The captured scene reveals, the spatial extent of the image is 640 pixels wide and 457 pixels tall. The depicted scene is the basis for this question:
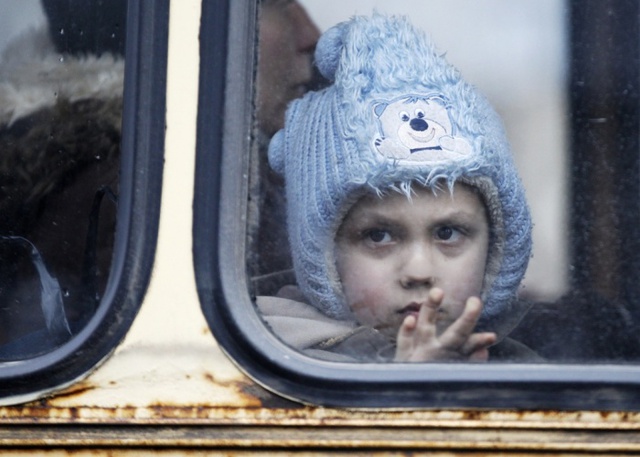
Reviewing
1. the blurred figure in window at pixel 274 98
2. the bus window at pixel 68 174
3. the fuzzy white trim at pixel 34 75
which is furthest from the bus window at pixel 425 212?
the fuzzy white trim at pixel 34 75

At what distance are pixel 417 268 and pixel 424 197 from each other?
11 cm

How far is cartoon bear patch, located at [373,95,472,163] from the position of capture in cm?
176

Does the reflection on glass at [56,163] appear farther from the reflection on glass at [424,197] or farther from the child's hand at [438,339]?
the child's hand at [438,339]

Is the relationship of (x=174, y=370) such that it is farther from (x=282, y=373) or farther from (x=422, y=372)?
(x=422, y=372)

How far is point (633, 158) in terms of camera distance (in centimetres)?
170

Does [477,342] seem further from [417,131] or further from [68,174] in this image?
[68,174]

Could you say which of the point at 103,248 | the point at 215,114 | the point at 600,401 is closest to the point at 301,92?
the point at 215,114

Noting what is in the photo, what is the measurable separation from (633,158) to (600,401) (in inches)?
15.0

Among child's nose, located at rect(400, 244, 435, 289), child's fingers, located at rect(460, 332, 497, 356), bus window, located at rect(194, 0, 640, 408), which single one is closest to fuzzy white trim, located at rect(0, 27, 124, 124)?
bus window, located at rect(194, 0, 640, 408)

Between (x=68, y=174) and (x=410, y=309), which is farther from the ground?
(x=68, y=174)

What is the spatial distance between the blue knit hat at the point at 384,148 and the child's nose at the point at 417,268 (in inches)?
3.6

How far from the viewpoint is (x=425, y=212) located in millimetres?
1763

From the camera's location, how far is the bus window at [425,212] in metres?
1.59

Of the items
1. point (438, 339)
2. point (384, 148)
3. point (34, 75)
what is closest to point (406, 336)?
point (438, 339)
